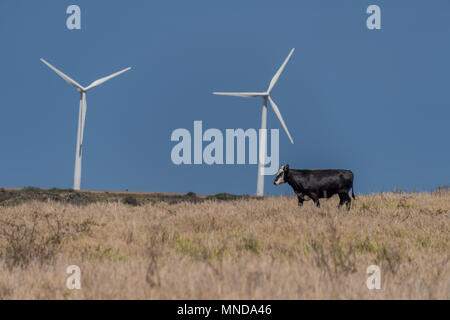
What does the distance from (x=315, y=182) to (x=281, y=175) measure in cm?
127

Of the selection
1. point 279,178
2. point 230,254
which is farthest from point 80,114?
point 230,254

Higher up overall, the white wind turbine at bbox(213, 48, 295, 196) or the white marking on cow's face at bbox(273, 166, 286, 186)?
the white wind turbine at bbox(213, 48, 295, 196)

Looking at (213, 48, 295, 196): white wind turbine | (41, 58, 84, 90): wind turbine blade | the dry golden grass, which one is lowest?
the dry golden grass

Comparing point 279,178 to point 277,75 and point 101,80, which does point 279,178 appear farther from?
point 101,80

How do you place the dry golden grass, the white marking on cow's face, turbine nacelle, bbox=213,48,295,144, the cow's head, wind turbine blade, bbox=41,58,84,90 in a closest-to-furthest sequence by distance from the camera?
the dry golden grass < the cow's head < the white marking on cow's face < turbine nacelle, bbox=213,48,295,144 < wind turbine blade, bbox=41,58,84,90

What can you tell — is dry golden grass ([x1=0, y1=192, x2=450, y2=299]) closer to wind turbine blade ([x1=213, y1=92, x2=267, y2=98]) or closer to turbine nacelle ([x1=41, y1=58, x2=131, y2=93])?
wind turbine blade ([x1=213, y1=92, x2=267, y2=98])

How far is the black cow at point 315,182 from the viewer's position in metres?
16.5

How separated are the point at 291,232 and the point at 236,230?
151 cm

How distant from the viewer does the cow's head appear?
1672 centimetres

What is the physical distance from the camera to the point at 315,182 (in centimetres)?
1652

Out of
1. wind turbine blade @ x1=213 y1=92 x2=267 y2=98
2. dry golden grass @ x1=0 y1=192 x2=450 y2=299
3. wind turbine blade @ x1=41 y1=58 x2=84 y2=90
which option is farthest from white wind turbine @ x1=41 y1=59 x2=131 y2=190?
dry golden grass @ x1=0 y1=192 x2=450 y2=299
